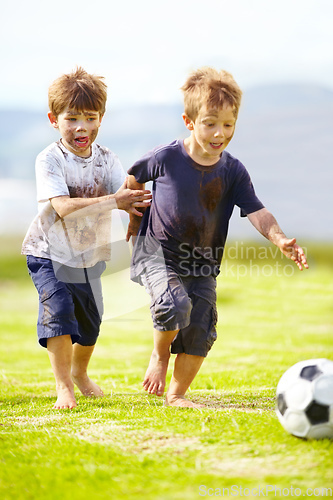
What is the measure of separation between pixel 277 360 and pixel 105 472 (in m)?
6.70

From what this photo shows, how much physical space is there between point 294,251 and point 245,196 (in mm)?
720

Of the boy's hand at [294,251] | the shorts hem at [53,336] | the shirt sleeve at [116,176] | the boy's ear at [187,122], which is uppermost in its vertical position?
the boy's ear at [187,122]

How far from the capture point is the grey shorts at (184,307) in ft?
15.8

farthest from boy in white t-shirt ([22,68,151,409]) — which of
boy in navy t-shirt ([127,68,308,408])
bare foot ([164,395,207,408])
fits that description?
bare foot ([164,395,207,408])

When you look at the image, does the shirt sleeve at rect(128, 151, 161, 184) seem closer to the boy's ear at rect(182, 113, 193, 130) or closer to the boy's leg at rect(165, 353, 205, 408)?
the boy's ear at rect(182, 113, 193, 130)

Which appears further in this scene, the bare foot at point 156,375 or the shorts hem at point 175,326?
the bare foot at point 156,375

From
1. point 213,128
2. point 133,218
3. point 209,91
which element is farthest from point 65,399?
point 209,91

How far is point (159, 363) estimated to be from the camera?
5.30m

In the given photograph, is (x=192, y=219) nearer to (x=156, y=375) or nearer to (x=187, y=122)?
(x=187, y=122)

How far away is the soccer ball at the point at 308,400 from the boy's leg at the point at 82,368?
251cm

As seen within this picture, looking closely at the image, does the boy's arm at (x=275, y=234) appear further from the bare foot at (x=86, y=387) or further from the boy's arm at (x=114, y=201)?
the bare foot at (x=86, y=387)

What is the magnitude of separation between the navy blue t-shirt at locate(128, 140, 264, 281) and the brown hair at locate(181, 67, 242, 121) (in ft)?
1.24

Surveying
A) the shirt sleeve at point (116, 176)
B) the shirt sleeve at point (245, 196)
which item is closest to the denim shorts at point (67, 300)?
the shirt sleeve at point (116, 176)

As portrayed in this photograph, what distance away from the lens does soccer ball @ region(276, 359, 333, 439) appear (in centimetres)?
358
